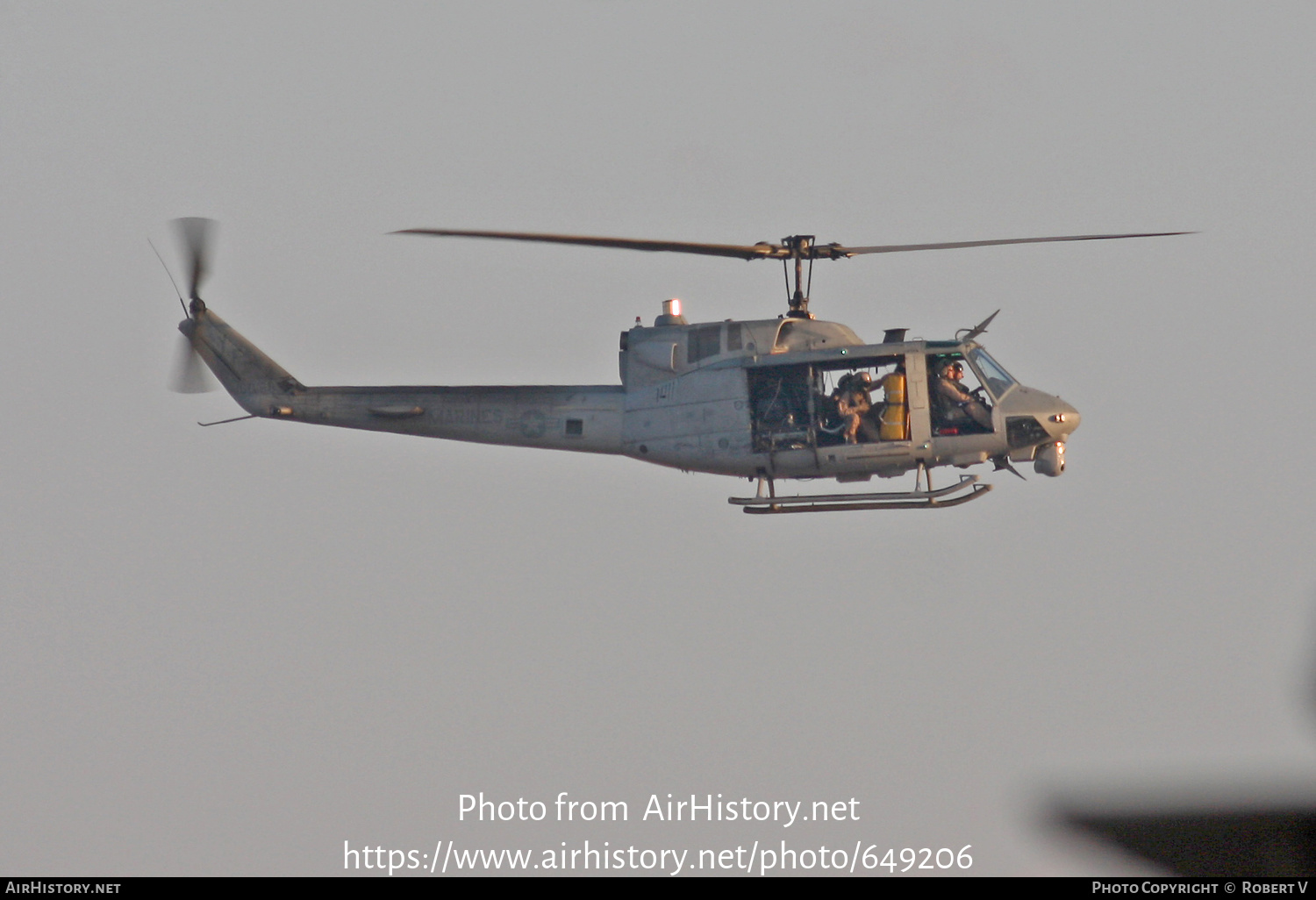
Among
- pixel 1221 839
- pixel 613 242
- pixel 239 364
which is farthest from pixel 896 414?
pixel 1221 839

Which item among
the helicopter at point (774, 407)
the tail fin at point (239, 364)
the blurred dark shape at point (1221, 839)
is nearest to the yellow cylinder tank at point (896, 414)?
the helicopter at point (774, 407)

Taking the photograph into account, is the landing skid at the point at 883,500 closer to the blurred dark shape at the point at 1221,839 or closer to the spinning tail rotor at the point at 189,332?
the spinning tail rotor at the point at 189,332

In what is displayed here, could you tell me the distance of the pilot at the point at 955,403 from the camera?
2258cm

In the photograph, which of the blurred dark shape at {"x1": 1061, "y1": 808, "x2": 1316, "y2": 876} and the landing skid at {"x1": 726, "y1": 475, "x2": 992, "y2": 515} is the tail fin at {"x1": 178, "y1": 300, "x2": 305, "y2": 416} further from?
the blurred dark shape at {"x1": 1061, "y1": 808, "x2": 1316, "y2": 876}

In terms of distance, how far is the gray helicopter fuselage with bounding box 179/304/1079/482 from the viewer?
74.2 ft

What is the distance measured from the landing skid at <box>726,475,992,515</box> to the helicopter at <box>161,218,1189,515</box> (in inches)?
0.8

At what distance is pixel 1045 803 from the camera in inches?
176

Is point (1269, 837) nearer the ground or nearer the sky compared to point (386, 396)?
nearer the ground

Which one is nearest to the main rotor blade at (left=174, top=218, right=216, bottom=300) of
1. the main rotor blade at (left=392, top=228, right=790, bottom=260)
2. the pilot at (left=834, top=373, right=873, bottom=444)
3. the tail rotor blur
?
the tail rotor blur

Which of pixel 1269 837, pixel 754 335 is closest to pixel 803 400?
pixel 754 335

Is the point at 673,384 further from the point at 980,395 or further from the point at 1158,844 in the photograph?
the point at 1158,844

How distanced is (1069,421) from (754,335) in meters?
4.52
